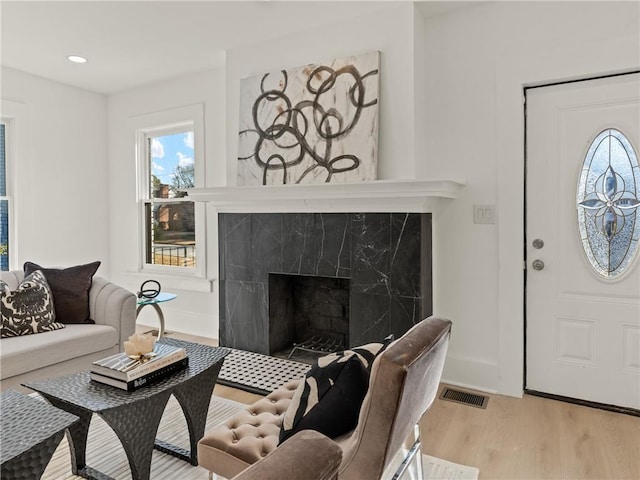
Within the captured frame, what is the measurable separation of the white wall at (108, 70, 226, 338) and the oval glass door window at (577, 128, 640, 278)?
2.98 m

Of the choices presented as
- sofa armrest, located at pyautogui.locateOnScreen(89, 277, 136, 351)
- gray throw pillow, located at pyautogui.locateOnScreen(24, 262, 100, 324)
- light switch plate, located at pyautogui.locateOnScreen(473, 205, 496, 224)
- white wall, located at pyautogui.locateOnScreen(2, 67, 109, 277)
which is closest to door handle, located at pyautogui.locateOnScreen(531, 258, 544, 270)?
light switch plate, located at pyautogui.locateOnScreen(473, 205, 496, 224)

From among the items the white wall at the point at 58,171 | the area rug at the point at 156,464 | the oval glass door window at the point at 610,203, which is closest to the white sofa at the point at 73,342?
the area rug at the point at 156,464

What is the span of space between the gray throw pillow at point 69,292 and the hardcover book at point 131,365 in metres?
1.26

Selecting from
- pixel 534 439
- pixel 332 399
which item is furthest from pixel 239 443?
pixel 534 439

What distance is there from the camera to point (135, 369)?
67.2 inches

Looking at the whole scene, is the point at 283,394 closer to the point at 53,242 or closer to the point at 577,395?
the point at 577,395

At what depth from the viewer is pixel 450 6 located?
2.73 metres

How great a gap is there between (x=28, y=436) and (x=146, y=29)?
2923 mm

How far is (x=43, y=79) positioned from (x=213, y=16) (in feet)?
7.73

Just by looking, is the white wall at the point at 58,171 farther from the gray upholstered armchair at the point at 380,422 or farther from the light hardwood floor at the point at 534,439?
the gray upholstered armchair at the point at 380,422

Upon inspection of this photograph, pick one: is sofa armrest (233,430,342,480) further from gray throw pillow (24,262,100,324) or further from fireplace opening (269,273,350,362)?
gray throw pillow (24,262,100,324)

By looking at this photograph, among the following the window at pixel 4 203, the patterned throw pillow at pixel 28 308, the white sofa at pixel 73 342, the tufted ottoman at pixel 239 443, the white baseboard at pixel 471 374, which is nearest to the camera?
the tufted ottoman at pixel 239 443

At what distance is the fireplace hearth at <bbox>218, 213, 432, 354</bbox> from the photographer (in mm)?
2727

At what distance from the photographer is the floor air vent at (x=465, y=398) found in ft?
8.54
